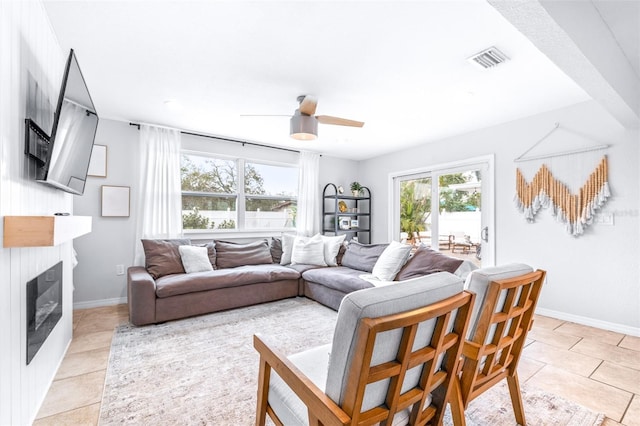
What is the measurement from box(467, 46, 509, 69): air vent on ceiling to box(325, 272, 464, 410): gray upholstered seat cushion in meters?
2.07

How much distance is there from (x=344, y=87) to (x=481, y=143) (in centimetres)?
239

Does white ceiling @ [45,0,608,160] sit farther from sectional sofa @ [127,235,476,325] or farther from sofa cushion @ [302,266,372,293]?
sofa cushion @ [302,266,372,293]

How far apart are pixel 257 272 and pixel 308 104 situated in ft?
7.01

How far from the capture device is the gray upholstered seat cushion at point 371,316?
85cm

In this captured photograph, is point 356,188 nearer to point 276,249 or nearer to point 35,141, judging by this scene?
point 276,249

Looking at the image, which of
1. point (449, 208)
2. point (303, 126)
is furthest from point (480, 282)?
point (449, 208)

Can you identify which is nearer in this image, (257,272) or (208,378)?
(208,378)

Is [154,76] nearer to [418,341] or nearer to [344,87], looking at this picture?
[344,87]

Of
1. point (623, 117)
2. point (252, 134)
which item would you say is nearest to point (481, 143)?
point (623, 117)

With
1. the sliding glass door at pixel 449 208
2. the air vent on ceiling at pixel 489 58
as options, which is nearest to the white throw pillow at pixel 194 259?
the sliding glass door at pixel 449 208

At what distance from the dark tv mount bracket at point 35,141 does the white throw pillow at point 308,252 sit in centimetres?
320

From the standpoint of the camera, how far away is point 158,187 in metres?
3.97

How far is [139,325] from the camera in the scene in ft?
9.83

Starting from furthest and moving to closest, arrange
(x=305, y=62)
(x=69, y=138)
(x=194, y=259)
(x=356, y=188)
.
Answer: (x=356, y=188), (x=194, y=259), (x=305, y=62), (x=69, y=138)
